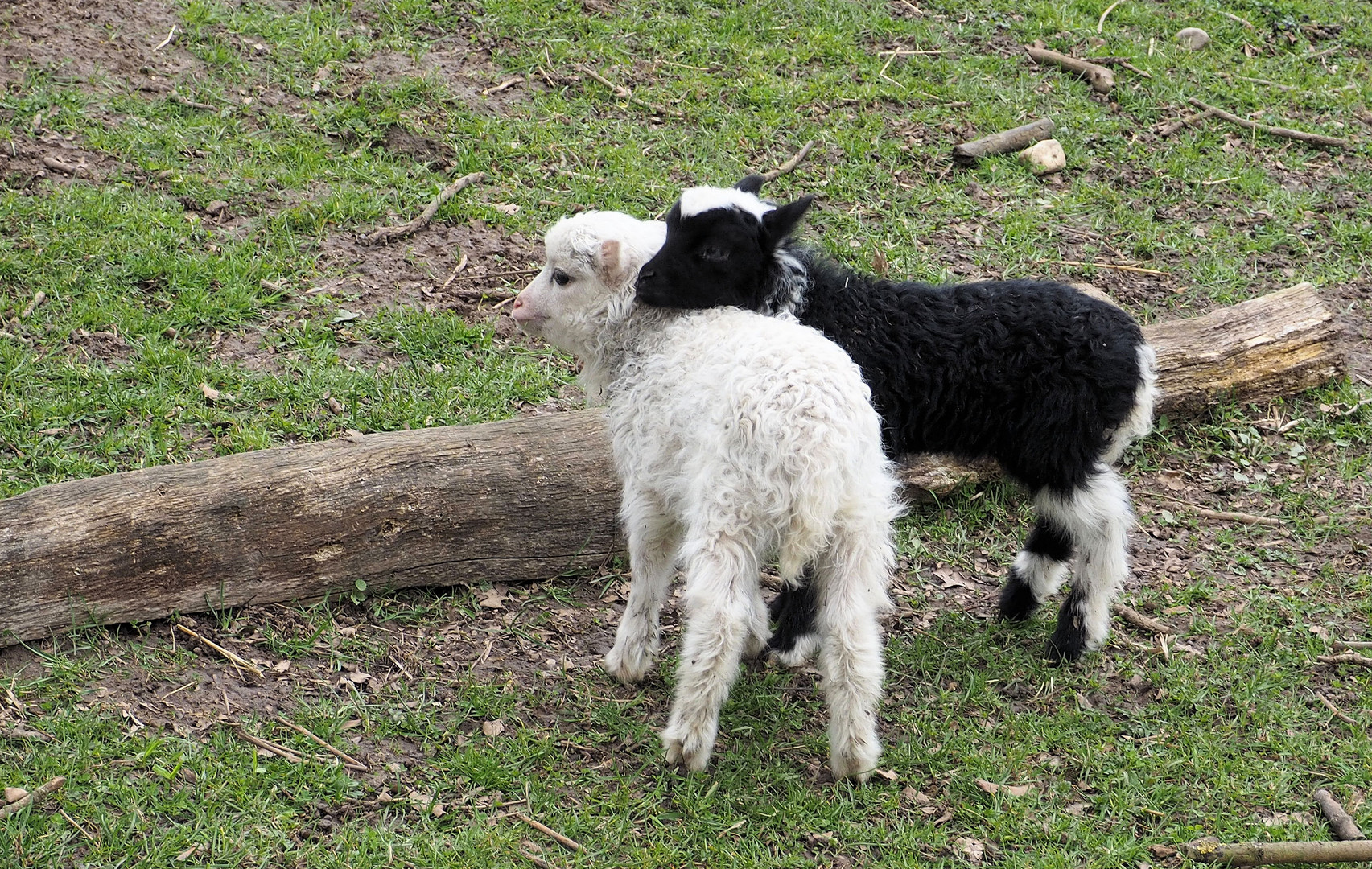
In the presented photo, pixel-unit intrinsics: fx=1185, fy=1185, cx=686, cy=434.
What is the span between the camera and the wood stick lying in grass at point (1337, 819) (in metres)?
4.36

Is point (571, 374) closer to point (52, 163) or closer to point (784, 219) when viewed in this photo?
point (784, 219)

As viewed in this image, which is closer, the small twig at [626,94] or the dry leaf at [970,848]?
the dry leaf at [970,848]

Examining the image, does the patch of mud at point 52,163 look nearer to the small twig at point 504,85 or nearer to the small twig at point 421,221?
the small twig at point 421,221

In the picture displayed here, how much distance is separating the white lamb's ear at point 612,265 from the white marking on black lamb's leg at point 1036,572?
2163 mm

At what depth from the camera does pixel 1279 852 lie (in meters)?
4.22

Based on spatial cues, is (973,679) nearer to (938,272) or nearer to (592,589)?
(592,589)

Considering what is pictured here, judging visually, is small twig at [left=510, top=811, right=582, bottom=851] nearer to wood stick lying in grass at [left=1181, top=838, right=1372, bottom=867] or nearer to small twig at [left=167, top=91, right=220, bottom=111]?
wood stick lying in grass at [left=1181, top=838, right=1372, bottom=867]

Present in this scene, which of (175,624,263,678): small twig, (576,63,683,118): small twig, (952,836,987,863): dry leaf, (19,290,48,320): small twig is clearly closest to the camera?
(952,836,987,863): dry leaf

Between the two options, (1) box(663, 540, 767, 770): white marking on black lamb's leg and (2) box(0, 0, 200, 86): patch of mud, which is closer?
(1) box(663, 540, 767, 770): white marking on black lamb's leg

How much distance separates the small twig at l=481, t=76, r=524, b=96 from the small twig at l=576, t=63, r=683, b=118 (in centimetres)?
52

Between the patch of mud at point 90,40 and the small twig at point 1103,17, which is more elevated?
the small twig at point 1103,17

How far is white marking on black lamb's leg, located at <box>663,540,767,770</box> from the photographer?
4121 mm

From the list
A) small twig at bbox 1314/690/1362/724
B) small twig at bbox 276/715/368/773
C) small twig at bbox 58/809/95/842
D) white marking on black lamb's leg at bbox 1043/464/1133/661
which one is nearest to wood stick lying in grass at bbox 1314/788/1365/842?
small twig at bbox 1314/690/1362/724

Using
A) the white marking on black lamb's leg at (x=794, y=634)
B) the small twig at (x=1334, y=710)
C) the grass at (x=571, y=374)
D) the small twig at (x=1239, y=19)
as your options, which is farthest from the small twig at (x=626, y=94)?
the small twig at (x=1334, y=710)
